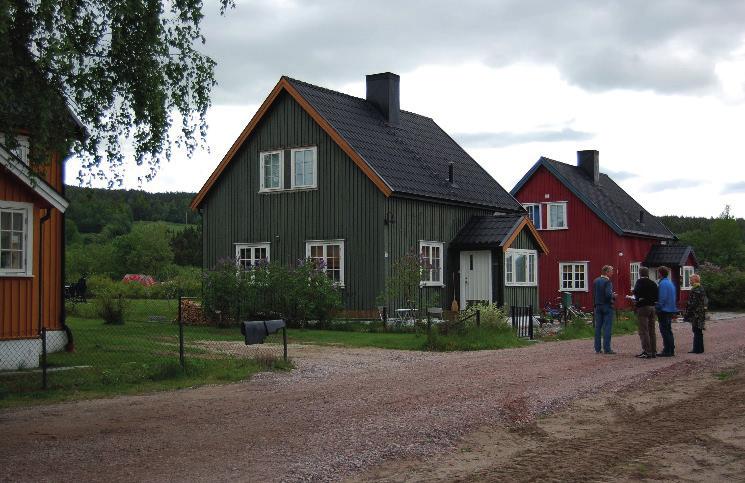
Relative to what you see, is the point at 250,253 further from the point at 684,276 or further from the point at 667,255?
the point at 684,276

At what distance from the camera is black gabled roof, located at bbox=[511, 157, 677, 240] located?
4134 centimetres

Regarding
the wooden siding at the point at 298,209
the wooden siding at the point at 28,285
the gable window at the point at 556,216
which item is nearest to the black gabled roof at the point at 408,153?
the wooden siding at the point at 298,209

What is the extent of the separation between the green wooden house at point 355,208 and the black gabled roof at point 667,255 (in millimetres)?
15583

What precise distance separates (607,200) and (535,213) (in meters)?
3.69

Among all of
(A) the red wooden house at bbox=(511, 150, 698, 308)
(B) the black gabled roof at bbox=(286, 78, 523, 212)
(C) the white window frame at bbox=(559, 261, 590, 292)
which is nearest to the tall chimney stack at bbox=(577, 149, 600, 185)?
(A) the red wooden house at bbox=(511, 150, 698, 308)

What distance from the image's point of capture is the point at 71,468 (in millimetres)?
7977

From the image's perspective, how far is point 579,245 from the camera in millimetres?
41750

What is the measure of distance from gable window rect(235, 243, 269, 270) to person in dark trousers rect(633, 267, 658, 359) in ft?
47.8

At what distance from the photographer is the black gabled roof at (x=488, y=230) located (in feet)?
94.8

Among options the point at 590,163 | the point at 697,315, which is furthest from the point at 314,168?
the point at 590,163

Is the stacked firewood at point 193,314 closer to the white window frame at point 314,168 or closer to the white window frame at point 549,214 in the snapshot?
the white window frame at point 314,168

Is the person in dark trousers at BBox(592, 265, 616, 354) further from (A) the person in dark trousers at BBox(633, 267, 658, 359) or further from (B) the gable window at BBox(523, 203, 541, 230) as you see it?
(B) the gable window at BBox(523, 203, 541, 230)

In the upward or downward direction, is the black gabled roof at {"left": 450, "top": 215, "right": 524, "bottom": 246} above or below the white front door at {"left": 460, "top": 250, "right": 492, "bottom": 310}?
above

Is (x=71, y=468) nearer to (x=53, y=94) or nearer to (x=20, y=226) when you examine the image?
(x=53, y=94)
